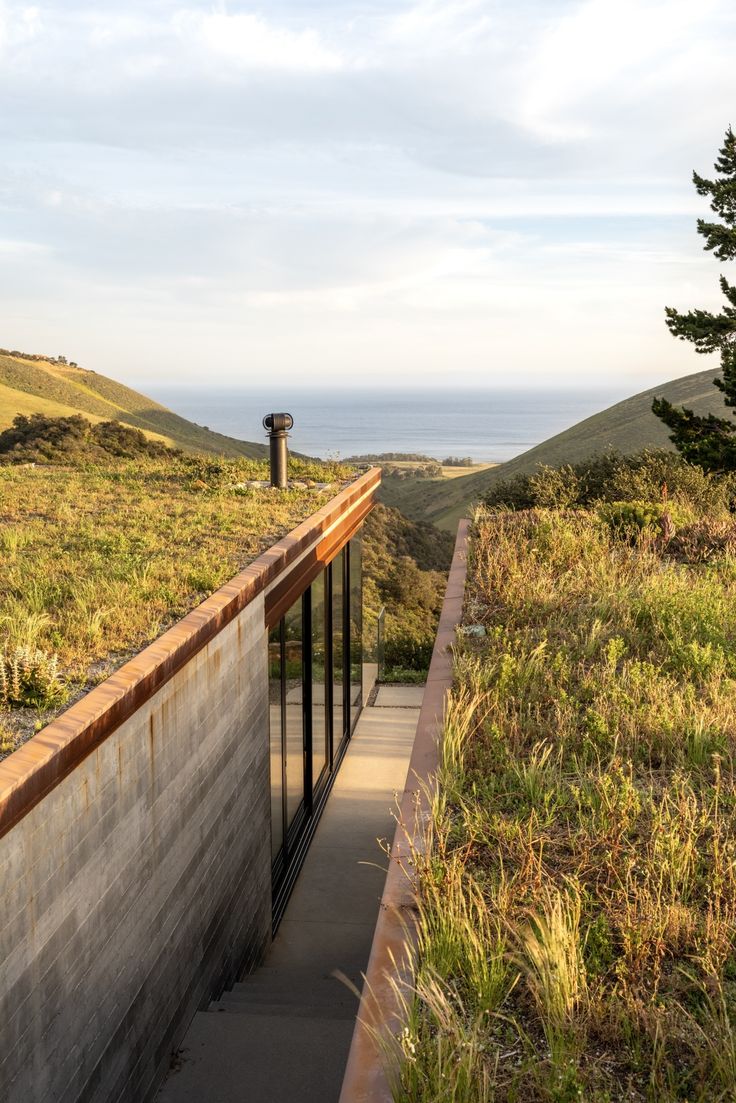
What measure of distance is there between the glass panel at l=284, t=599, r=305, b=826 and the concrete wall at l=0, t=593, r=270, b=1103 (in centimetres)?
164

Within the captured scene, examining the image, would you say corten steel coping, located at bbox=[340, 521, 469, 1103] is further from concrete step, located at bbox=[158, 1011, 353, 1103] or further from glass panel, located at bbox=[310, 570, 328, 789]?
glass panel, located at bbox=[310, 570, 328, 789]

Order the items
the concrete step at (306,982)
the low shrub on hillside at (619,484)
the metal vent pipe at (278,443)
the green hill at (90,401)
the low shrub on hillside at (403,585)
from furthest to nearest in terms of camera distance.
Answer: the green hill at (90,401) < the low shrub on hillside at (403,585) < the low shrub on hillside at (619,484) < the metal vent pipe at (278,443) < the concrete step at (306,982)

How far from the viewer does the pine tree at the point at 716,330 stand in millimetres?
22203

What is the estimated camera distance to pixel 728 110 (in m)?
23.0

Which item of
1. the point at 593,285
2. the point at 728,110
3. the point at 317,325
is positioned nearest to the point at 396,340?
the point at 317,325

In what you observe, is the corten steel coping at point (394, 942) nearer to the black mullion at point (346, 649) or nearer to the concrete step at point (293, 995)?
the concrete step at point (293, 995)

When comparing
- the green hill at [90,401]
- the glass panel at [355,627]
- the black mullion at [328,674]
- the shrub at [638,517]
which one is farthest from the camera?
the green hill at [90,401]

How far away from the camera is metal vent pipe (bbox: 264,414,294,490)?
13.4 m

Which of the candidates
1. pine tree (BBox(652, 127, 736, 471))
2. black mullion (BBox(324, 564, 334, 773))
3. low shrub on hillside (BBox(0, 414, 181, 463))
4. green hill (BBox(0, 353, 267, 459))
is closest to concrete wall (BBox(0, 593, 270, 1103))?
black mullion (BBox(324, 564, 334, 773))

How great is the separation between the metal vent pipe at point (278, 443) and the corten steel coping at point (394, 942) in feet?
25.7

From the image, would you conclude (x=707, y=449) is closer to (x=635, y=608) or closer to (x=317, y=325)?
(x=635, y=608)

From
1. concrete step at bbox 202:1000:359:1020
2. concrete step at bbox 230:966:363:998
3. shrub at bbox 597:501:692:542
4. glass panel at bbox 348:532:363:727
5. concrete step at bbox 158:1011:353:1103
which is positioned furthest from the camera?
glass panel at bbox 348:532:363:727

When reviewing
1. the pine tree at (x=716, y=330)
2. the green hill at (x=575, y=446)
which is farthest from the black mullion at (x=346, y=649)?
the green hill at (x=575, y=446)

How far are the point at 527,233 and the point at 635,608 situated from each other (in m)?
24.9
